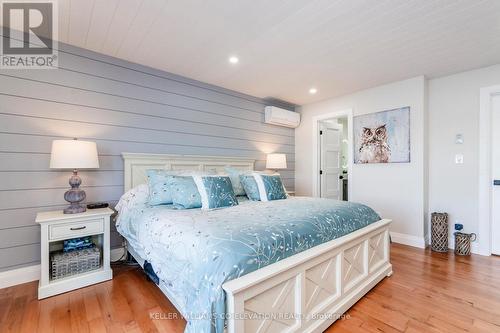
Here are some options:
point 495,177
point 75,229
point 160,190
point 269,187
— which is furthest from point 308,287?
point 495,177

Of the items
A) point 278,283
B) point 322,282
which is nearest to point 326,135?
point 322,282

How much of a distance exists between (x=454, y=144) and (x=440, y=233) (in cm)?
122

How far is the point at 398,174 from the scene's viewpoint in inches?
137

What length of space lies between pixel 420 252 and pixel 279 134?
9.29 ft

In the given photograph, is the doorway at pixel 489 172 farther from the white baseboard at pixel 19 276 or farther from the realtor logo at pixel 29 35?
the white baseboard at pixel 19 276

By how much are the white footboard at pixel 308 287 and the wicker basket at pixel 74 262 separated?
1827 millimetres

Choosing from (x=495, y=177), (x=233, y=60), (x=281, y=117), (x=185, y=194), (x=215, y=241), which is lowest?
(x=215, y=241)

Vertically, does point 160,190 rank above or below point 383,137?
below

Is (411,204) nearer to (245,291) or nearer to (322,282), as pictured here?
(322,282)

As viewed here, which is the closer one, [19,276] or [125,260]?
[19,276]

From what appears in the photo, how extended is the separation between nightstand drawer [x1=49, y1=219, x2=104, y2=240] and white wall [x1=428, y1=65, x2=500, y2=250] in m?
4.25

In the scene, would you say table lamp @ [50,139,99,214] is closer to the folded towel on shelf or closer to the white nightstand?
the white nightstand

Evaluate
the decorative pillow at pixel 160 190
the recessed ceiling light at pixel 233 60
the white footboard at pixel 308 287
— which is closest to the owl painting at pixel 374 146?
the white footboard at pixel 308 287

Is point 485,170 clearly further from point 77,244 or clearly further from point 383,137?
point 77,244
